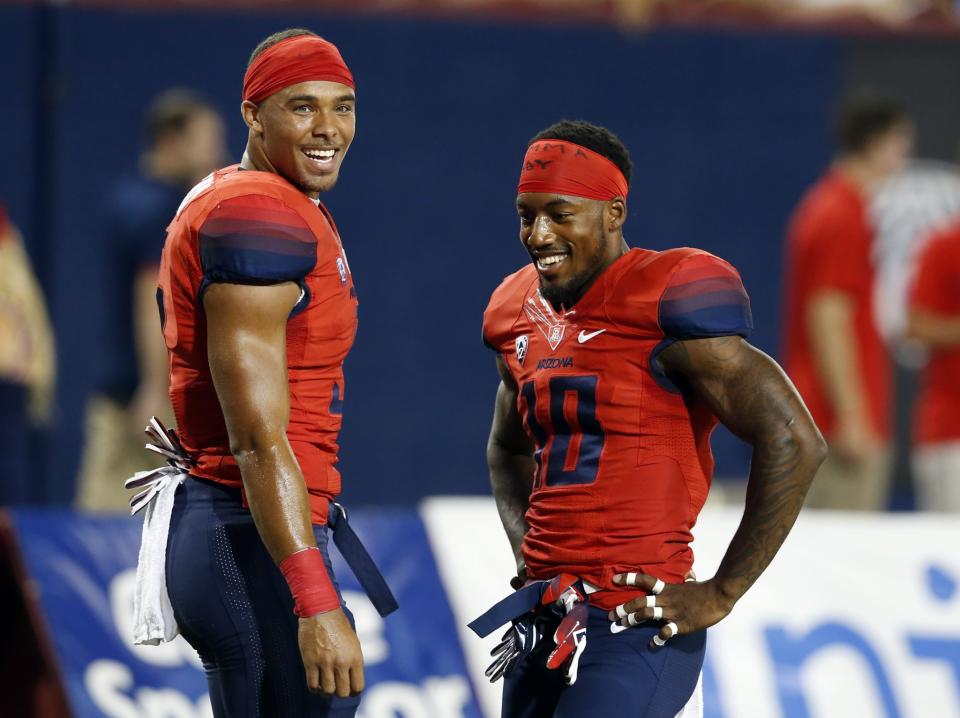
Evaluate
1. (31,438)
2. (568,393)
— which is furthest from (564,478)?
(31,438)

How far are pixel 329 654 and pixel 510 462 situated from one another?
1.01 meters

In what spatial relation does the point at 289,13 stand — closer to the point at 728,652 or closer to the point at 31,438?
the point at 31,438

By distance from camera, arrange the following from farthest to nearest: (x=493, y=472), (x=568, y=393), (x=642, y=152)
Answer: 1. (x=642, y=152)
2. (x=493, y=472)
3. (x=568, y=393)

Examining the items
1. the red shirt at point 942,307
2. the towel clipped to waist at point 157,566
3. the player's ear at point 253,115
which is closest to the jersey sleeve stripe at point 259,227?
the player's ear at point 253,115

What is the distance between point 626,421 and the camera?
12.6 ft

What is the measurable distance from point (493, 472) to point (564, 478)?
0.48 m

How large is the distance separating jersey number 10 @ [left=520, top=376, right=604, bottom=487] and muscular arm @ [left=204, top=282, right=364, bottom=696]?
66 cm

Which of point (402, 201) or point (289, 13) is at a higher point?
point (289, 13)

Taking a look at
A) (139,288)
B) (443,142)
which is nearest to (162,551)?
(139,288)

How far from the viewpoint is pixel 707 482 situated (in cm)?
400

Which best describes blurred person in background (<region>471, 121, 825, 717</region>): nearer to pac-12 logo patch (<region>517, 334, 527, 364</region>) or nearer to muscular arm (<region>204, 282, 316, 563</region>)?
pac-12 logo patch (<region>517, 334, 527, 364</region>)

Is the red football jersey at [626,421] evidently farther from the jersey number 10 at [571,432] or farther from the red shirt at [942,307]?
the red shirt at [942,307]

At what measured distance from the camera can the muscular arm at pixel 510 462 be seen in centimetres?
425

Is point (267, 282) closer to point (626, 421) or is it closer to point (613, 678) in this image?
point (626, 421)
